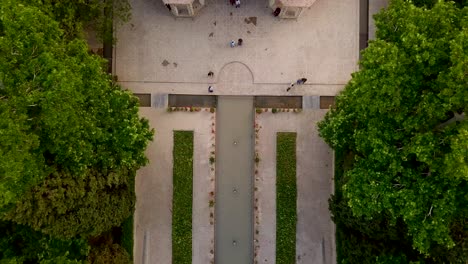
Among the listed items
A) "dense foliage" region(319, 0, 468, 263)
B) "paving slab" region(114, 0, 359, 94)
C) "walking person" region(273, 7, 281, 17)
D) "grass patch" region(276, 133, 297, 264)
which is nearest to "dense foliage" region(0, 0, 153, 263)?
"paving slab" region(114, 0, 359, 94)

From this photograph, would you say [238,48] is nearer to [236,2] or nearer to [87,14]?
[236,2]

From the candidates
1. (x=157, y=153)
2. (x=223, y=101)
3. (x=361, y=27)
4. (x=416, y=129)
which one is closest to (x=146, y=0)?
(x=223, y=101)

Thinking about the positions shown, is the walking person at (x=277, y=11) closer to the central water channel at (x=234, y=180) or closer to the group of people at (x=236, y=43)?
the group of people at (x=236, y=43)

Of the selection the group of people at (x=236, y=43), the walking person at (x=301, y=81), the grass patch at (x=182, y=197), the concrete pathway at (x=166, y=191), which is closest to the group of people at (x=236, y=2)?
the group of people at (x=236, y=43)

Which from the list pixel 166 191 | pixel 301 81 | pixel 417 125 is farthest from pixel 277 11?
pixel 166 191

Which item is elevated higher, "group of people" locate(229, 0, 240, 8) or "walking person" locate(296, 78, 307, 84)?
"group of people" locate(229, 0, 240, 8)

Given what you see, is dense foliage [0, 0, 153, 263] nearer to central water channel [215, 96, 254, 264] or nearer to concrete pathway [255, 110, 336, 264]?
central water channel [215, 96, 254, 264]
